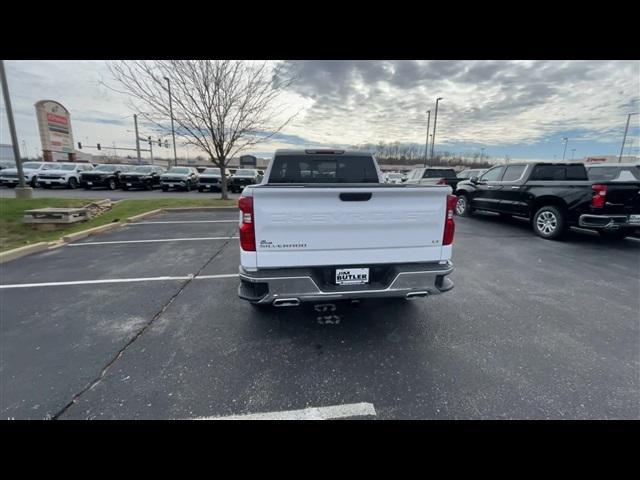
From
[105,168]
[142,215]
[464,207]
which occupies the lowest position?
[142,215]

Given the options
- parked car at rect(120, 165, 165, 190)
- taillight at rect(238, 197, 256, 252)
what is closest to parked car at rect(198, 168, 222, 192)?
parked car at rect(120, 165, 165, 190)

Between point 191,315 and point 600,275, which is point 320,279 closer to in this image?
point 191,315

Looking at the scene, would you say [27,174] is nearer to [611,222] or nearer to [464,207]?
[464,207]

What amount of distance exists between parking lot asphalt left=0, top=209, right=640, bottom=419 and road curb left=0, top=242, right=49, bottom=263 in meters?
0.78

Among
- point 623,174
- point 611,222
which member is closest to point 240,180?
point 611,222

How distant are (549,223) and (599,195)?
1.22m

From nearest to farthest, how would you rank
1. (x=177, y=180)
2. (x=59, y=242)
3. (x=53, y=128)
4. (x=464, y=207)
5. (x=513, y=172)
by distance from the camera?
(x=59, y=242) → (x=513, y=172) → (x=464, y=207) → (x=177, y=180) → (x=53, y=128)

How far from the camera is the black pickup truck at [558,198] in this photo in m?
6.12

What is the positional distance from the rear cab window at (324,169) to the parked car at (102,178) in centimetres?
2076

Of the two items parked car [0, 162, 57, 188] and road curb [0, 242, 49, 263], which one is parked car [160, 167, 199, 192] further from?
road curb [0, 242, 49, 263]

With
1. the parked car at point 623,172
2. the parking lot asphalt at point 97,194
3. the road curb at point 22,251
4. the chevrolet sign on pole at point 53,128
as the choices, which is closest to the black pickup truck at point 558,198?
the parked car at point 623,172

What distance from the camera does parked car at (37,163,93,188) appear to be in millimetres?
19125

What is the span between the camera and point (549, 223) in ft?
23.6

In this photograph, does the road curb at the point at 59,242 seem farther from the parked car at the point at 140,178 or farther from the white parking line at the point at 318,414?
the parked car at the point at 140,178
